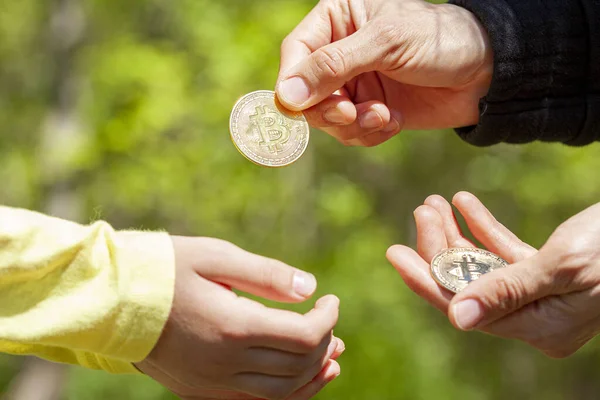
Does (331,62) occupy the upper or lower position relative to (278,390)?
upper

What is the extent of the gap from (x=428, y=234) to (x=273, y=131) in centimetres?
83

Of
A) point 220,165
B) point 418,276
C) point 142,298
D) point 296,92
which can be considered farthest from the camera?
point 220,165

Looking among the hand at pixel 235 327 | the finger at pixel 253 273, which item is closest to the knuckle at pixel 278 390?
the hand at pixel 235 327

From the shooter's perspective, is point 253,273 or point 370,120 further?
point 370,120

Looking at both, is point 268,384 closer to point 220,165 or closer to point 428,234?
point 428,234

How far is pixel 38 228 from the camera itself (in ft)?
6.13

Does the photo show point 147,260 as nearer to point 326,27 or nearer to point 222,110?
point 326,27

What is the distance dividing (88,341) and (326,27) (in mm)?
1768

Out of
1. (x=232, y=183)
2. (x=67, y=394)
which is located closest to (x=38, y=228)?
(x=232, y=183)

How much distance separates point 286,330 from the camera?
73.9 inches

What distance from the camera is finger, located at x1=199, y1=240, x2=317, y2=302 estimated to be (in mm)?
1896

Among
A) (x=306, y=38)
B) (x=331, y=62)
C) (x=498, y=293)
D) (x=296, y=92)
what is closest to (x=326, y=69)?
(x=331, y=62)

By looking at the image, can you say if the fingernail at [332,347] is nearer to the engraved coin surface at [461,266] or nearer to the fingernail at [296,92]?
the engraved coin surface at [461,266]

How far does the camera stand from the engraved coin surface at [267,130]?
281 cm
